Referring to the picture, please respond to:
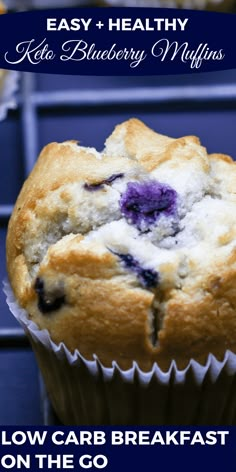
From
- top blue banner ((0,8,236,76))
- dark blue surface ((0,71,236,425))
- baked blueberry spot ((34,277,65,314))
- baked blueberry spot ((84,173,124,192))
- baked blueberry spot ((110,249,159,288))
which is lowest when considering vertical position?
baked blueberry spot ((34,277,65,314))

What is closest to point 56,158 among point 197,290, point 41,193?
point 41,193

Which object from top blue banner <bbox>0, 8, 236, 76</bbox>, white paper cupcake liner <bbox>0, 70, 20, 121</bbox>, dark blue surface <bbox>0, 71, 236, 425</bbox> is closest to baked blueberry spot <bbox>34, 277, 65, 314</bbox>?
top blue banner <bbox>0, 8, 236, 76</bbox>

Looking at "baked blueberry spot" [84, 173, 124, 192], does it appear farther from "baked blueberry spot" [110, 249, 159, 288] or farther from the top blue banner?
the top blue banner

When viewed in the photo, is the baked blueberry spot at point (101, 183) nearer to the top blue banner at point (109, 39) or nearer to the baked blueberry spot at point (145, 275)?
the baked blueberry spot at point (145, 275)

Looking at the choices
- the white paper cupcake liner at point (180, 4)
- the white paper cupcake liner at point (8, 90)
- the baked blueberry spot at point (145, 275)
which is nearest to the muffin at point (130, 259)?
the baked blueberry spot at point (145, 275)

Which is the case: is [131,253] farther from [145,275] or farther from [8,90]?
[8,90]

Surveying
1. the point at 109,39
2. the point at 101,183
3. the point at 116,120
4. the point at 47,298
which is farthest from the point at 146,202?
the point at 116,120
